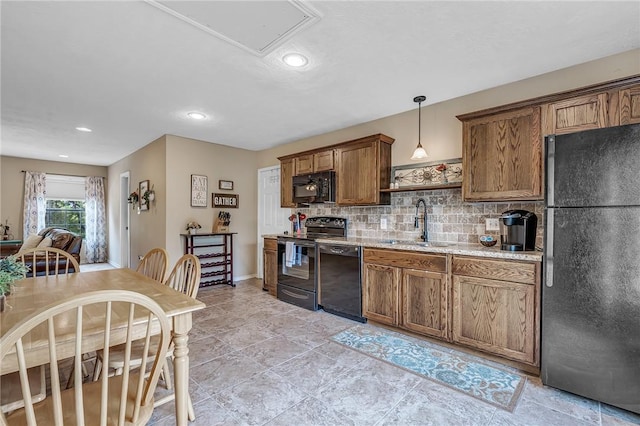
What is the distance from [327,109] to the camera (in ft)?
11.7

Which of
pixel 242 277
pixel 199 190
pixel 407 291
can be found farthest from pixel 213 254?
pixel 407 291

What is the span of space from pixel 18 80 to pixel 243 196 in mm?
3263

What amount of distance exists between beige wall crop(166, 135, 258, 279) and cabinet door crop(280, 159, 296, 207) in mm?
1150

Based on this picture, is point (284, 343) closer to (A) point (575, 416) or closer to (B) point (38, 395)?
(B) point (38, 395)

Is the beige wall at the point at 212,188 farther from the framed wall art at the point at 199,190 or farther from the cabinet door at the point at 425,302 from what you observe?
the cabinet door at the point at 425,302

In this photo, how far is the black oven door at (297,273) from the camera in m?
3.83

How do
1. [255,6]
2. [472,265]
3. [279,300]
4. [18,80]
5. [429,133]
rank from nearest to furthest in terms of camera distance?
[255,6]
[472,265]
[18,80]
[429,133]
[279,300]

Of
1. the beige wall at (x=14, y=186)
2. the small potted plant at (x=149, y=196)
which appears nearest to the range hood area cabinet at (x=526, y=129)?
the small potted plant at (x=149, y=196)

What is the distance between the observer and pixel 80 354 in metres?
1.03

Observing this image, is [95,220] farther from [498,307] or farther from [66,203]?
[498,307]

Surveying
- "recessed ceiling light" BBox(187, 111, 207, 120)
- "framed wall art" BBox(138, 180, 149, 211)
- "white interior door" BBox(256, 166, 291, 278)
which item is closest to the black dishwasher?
"white interior door" BBox(256, 166, 291, 278)

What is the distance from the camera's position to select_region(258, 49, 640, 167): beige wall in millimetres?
2391

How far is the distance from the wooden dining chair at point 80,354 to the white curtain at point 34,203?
23.7 ft

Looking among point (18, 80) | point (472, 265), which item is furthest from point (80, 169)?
point (472, 265)
